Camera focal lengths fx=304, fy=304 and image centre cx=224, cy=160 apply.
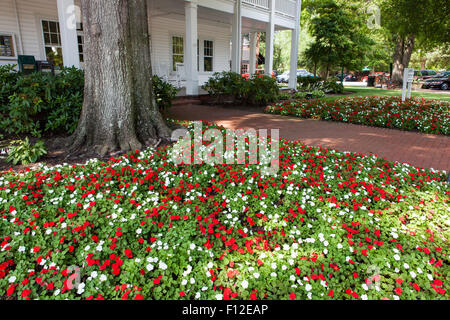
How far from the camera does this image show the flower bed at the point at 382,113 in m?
7.72

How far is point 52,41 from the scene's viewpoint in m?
9.96

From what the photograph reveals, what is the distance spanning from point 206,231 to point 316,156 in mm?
2570

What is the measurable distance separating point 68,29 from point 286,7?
11.9 meters

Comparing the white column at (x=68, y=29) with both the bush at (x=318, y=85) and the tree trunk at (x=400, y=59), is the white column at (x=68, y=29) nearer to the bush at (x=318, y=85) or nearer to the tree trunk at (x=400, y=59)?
the bush at (x=318, y=85)

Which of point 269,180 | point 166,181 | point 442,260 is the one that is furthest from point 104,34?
point 442,260

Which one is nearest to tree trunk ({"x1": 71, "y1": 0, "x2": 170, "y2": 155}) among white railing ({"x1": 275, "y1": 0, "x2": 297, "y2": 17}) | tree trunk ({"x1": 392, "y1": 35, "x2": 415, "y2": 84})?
white railing ({"x1": 275, "y1": 0, "x2": 297, "y2": 17})

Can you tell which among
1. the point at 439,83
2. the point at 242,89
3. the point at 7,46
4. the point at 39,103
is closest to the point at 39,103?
the point at 39,103

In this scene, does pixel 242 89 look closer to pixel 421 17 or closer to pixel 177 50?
pixel 177 50

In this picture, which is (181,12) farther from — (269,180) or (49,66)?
(269,180)

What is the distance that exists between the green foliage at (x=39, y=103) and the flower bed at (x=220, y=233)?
1.78 meters

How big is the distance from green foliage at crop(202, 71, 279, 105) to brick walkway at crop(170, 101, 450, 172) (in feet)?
4.79

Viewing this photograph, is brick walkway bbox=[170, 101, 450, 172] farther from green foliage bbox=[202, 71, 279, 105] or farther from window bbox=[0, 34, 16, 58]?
window bbox=[0, 34, 16, 58]

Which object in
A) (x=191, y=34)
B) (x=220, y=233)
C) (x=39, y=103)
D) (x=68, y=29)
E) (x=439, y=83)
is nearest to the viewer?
(x=220, y=233)

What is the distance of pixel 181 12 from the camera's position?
493 inches
